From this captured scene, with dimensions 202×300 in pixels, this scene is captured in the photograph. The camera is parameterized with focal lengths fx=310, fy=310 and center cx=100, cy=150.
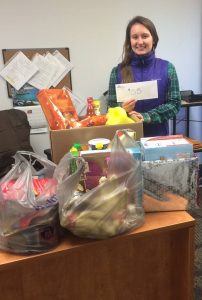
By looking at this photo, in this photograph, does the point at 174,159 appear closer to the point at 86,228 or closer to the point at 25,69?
Answer: the point at 86,228

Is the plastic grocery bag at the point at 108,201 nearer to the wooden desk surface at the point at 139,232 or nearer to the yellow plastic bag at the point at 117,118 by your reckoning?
the wooden desk surface at the point at 139,232

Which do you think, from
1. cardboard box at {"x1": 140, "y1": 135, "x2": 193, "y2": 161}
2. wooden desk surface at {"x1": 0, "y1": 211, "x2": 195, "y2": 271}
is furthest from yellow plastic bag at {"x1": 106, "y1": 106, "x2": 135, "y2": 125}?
wooden desk surface at {"x1": 0, "y1": 211, "x2": 195, "y2": 271}

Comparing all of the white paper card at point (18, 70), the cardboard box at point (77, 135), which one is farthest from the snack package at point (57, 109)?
the white paper card at point (18, 70)

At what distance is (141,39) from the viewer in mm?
1661

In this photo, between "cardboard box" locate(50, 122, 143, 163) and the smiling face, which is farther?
the smiling face

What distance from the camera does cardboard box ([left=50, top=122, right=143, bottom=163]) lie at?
3.81ft

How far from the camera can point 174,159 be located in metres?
0.94

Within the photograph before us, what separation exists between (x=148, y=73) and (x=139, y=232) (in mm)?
1069

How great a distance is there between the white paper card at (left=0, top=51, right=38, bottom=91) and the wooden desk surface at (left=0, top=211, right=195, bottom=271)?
1.86 metres

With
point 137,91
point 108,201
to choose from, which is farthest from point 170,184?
point 137,91

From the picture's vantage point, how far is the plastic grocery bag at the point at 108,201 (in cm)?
79

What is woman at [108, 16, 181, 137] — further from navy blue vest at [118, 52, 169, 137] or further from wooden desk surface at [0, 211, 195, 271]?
wooden desk surface at [0, 211, 195, 271]

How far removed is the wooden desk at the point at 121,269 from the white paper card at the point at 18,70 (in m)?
1.86

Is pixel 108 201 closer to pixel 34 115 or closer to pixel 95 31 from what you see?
pixel 34 115
